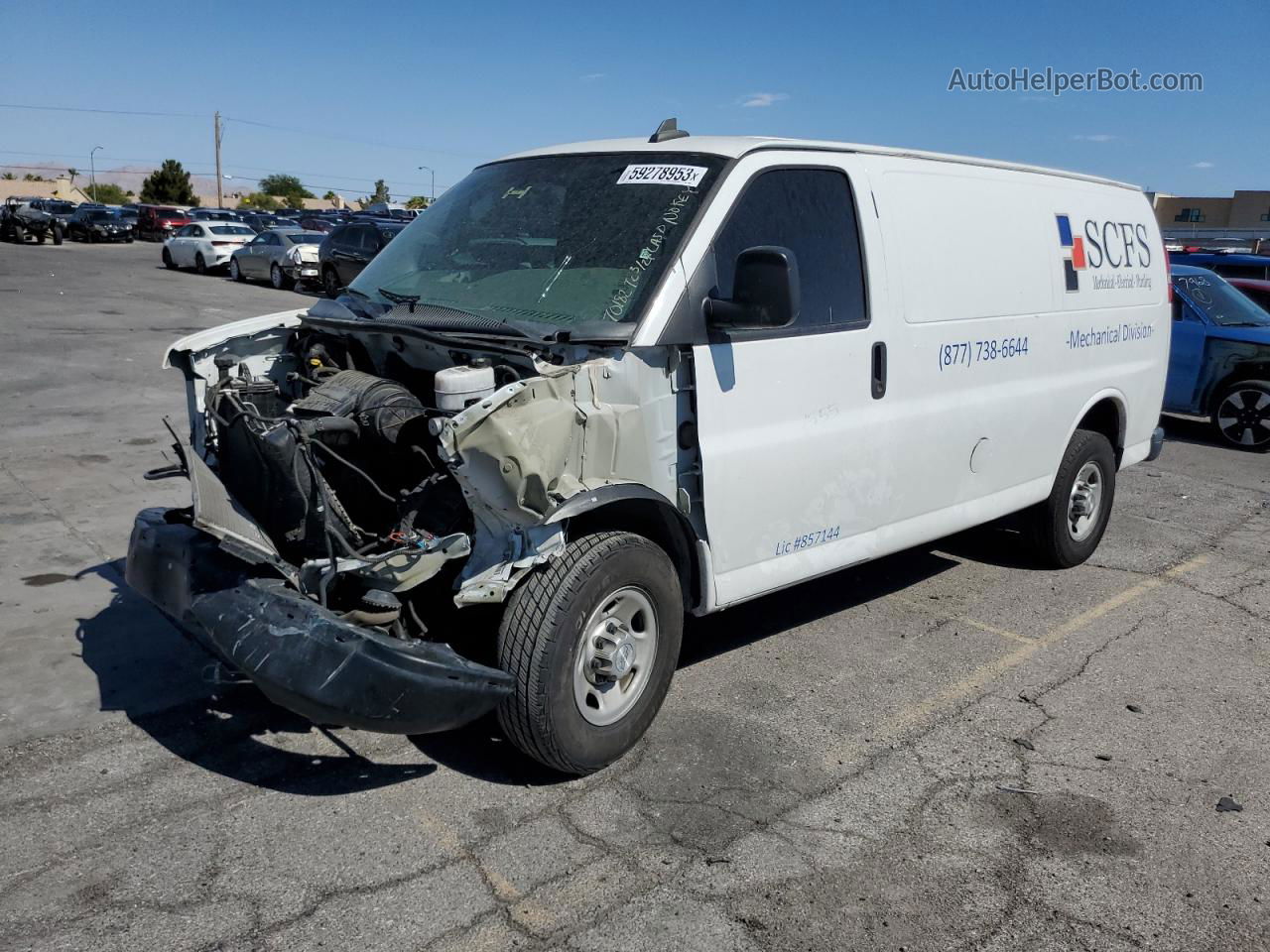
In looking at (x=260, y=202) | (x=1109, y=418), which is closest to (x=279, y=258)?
(x=1109, y=418)

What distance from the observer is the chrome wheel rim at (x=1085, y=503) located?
6.51 meters

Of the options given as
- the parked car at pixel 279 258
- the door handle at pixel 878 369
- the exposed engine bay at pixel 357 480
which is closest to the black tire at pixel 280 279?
the parked car at pixel 279 258

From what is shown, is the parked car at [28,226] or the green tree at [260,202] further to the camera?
the green tree at [260,202]

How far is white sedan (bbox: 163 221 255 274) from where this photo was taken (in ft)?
96.8

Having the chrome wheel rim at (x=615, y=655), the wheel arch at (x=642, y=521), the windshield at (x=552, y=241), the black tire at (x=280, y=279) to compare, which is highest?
the black tire at (x=280, y=279)

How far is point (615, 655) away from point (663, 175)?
1921 mm

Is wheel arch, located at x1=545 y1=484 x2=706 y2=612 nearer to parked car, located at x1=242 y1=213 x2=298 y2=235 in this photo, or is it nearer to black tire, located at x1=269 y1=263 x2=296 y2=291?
black tire, located at x1=269 y1=263 x2=296 y2=291

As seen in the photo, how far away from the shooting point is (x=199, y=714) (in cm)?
433

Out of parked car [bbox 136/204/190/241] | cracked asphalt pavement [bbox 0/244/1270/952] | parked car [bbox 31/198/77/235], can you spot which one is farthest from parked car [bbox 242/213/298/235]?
cracked asphalt pavement [bbox 0/244/1270/952]

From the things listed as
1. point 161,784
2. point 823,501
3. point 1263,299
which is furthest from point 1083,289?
point 1263,299

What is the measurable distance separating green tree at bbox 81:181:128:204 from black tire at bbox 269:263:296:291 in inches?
3469

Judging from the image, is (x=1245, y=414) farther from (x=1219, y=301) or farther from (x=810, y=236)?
(x=810, y=236)

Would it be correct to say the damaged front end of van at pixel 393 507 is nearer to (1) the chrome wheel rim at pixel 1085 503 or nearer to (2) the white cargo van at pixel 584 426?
(2) the white cargo van at pixel 584 426

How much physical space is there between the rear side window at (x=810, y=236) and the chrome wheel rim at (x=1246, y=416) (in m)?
8.71
